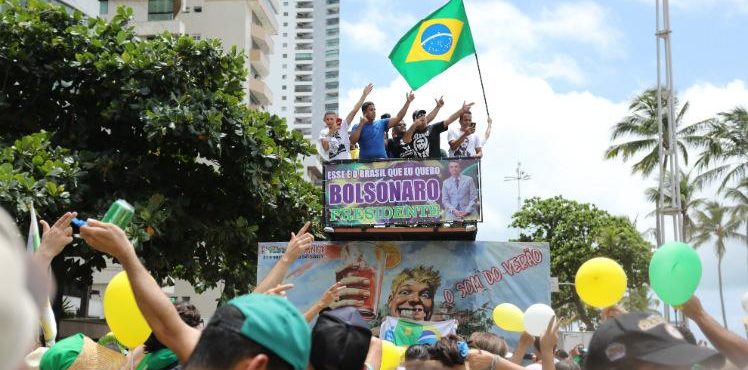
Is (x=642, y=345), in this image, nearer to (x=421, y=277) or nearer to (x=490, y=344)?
(x=490, y=344)

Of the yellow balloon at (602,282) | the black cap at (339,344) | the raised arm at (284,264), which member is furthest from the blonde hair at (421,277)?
the black cap at (339,344)

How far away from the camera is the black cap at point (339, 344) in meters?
2.45

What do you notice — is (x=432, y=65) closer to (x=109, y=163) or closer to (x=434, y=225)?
(x=434, y=225)

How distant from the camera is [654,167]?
133 feet

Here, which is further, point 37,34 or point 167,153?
point 167,153

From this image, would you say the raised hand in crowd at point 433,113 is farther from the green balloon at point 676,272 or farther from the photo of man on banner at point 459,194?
the green balloon at point 676,272

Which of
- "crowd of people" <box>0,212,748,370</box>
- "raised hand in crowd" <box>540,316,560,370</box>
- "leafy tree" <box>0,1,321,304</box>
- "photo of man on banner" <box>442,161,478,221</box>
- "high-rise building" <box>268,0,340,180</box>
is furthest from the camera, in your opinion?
"high-rise building" <box>268,0,340,180</box>

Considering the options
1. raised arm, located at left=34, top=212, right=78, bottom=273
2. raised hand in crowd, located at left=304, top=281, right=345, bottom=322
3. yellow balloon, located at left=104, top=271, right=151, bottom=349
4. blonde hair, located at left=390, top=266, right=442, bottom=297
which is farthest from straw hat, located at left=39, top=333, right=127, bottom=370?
blonde hair, located at left=390, top=266, right=442, bottom=297

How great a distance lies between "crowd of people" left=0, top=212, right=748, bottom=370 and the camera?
45.8 inches

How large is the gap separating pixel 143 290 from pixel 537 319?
261 cm

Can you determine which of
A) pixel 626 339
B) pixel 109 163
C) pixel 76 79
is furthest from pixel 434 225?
pixel 626 339

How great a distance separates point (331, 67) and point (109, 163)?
132 metres

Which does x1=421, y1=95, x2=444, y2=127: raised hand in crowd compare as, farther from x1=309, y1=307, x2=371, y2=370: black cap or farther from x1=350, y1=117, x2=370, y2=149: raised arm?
x1=309, y1=307, x2=371, y2=370: black cap

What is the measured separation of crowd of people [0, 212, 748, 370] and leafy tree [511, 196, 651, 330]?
138 feet
